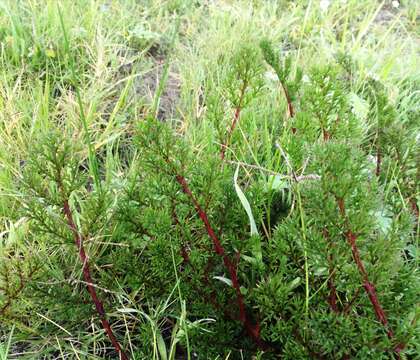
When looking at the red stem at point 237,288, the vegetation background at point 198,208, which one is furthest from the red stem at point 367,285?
the red stem at point 237,288

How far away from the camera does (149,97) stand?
2.33 m

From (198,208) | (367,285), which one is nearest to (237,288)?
(198,208)

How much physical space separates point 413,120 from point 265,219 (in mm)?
565

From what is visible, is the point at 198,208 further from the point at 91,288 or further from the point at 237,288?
the point at 91,288

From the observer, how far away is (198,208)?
1167 millimetres

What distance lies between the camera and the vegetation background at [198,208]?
1028 millimetres

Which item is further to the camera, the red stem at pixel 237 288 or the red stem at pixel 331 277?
the red stem at pixel 237 288

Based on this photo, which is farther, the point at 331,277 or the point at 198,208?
the point at 198,208

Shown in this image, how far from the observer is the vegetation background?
1.03 meters

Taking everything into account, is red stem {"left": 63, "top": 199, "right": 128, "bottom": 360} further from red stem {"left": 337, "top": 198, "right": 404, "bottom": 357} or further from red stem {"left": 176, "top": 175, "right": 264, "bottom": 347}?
red stem {"left": 337, "top": 198, "right": 404, "bottom": 357}

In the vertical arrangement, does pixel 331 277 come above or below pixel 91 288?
above

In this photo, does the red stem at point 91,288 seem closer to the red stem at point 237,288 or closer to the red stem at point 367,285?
the red stem at point 237,288

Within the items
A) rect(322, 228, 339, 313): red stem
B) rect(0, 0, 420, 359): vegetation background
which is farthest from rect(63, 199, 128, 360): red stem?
rect(322, 228, 339, 313): red stem

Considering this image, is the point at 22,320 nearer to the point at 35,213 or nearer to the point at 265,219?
the point at 35,213
